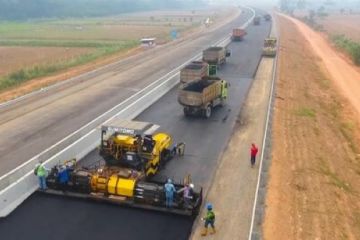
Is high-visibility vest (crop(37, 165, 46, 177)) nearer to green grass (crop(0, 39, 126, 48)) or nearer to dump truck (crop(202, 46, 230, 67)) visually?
dump truck (crop(202, 46, 230, 67))

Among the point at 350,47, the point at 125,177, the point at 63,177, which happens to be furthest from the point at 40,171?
the point at 350,47

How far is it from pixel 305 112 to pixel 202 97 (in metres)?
9.09

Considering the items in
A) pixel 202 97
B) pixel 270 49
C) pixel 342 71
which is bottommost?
pixel 342 71

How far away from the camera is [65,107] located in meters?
32.8

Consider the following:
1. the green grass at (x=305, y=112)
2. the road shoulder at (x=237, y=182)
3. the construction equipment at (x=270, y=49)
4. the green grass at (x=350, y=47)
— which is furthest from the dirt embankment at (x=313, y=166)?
the green grass at (x=350, y=47)

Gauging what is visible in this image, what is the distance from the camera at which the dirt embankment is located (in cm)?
1697

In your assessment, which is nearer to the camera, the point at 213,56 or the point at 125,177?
the point at 125,177

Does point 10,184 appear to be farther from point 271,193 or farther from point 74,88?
point 74,88

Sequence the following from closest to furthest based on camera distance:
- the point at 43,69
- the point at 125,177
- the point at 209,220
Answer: the point at 209,220
the point at 125,177
the point at 43,69

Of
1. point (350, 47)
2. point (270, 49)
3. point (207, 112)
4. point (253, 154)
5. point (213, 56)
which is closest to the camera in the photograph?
point (253, 154)

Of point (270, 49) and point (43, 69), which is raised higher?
point (270, 49)

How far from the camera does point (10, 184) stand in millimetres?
18500

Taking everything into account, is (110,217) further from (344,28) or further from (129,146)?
(344,28)

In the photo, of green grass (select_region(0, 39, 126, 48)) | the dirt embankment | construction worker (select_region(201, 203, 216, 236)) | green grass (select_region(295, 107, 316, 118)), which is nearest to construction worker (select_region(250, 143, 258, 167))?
the dirt embankment
